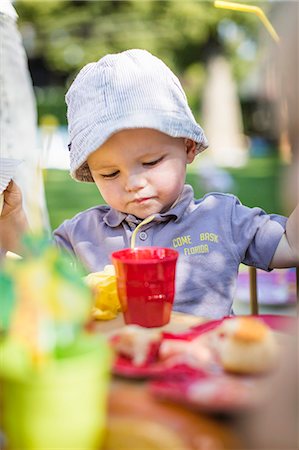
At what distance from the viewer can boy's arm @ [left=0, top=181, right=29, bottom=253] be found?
5.02ft

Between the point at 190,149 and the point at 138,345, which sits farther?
the point at 190,149

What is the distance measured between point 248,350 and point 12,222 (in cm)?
95

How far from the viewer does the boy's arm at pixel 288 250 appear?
1331 millimetres

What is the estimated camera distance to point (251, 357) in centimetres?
72

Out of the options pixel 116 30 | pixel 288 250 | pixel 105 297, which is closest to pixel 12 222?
pixel 105 297

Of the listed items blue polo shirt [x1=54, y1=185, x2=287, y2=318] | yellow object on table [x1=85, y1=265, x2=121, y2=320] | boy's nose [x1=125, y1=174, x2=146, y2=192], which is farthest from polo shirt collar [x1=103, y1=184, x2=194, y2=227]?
yellow object on table [x1=85, y1=265, x2=121, y2=320]

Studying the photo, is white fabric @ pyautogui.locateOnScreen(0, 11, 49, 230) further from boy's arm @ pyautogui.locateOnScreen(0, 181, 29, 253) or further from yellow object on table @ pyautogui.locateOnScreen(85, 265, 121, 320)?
yellow object on table @ pyautogui.locateOnScreen(85, 265, 121, 320)

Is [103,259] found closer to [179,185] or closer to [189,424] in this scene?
[179,185]

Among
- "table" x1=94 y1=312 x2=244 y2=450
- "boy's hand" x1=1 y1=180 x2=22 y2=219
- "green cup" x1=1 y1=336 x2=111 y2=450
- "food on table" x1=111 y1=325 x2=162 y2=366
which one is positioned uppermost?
"green cup" x1=1 y1=336 x2=111 y2=450

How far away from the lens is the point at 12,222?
5.07 ft

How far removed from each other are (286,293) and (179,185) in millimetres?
1787

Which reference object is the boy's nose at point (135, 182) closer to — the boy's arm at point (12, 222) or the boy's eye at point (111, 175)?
the boy's eye at point (111, 175)

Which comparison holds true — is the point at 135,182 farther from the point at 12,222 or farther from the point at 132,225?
the point at 12,222

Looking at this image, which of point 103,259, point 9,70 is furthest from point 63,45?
point 103,259
